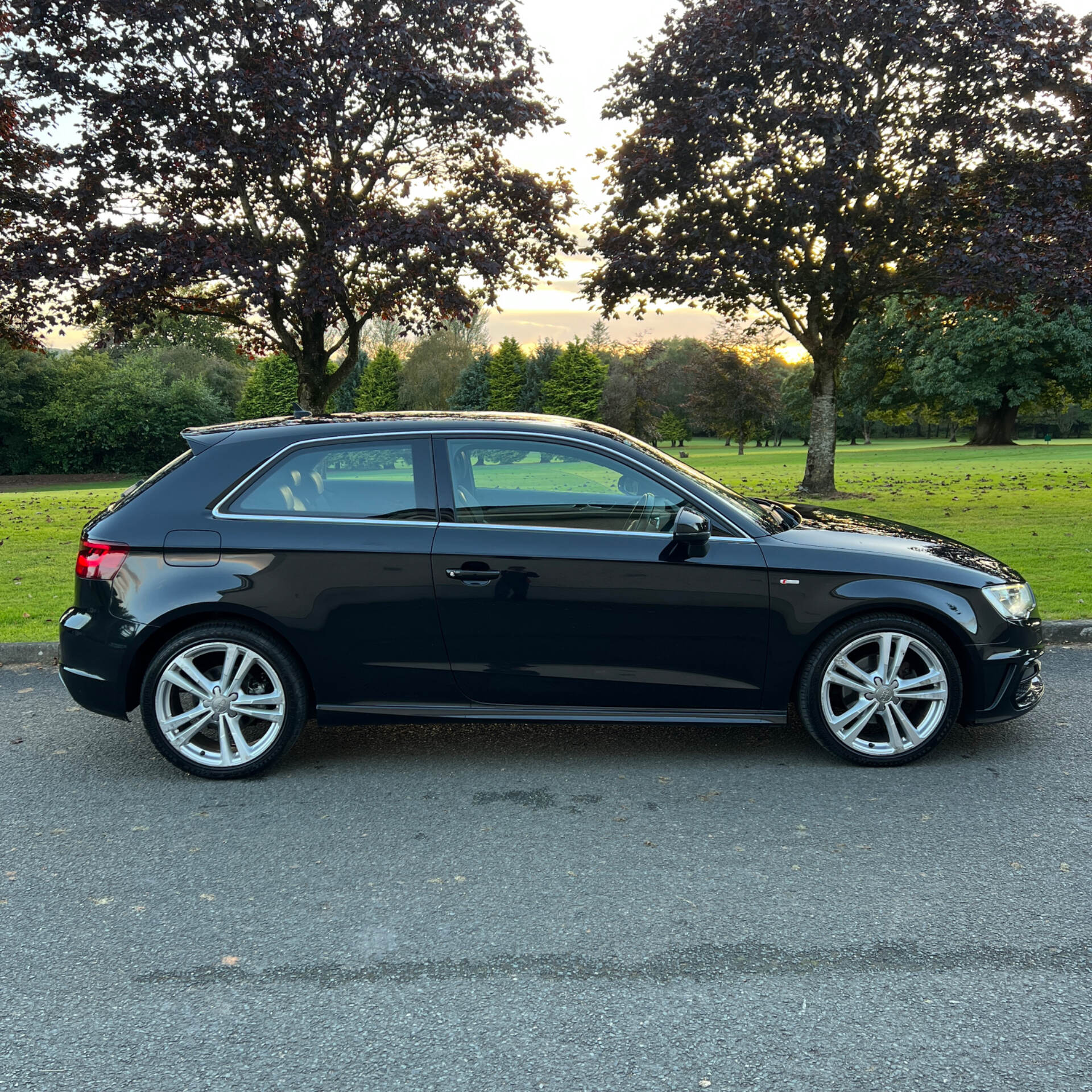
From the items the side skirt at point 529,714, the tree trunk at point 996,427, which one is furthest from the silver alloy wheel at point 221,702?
the tree trunk at point 996,427

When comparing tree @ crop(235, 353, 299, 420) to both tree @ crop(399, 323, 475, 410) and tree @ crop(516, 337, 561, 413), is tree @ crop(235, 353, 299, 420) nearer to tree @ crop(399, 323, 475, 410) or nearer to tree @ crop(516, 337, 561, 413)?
tree @ crop(399, 323, 475, 410)

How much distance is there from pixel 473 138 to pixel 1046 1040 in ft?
49.5

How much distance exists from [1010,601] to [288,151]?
11970mm

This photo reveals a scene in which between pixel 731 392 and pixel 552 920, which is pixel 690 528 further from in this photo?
pixel 731 392

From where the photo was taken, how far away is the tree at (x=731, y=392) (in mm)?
49844

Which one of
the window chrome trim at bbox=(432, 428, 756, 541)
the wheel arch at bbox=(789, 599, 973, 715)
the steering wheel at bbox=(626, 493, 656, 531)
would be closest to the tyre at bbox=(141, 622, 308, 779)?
the window chrome trim at bbox=(432, 428, 756, 541)

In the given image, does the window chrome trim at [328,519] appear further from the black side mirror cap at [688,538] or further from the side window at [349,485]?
the black side mirror cap at [688,538]

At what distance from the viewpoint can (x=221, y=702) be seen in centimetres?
466

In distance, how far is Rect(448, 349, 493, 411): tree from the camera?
74.7 meters

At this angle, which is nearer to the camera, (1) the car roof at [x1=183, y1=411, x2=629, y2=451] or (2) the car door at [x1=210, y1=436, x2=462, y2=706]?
(2) the car door at [x1=210, y1=436, x2=462, y2=706]

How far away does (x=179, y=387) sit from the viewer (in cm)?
5559

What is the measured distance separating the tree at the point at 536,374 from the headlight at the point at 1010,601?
225 ft

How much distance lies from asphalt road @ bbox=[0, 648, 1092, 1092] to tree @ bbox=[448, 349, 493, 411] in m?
70.8

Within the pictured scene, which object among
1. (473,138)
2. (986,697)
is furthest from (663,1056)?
(473,138)
